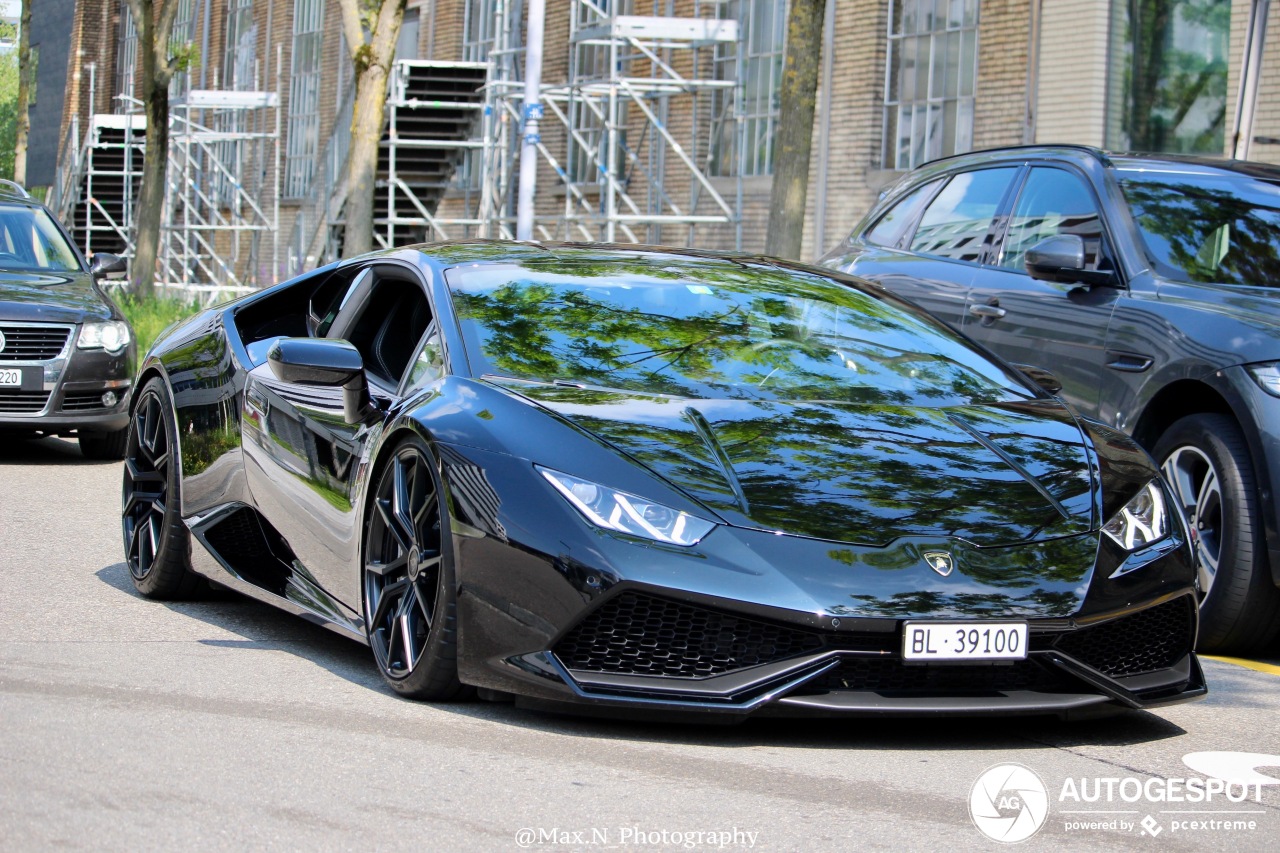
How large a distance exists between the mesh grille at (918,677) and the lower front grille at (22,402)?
8755 millimetres

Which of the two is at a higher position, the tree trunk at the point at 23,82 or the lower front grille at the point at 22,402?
the tree trunk at the point at 23,82

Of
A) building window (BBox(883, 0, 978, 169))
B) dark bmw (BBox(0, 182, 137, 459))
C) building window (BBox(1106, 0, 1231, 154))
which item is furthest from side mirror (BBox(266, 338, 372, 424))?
building window (BBox(883, 0, 978, 169))

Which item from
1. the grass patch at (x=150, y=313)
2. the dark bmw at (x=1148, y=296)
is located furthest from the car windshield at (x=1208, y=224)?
the grass patch at (x=150, y=313)

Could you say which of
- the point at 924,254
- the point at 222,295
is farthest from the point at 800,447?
the point at 222,295

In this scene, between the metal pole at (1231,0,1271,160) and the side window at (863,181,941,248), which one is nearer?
the side window at (863,181,941,248)

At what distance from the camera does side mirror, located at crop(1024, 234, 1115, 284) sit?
7418 millimetres

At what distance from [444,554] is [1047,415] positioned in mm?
1943

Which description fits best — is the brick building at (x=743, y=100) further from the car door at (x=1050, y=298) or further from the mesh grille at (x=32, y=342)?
the mesh grille at (x=32, y=342)

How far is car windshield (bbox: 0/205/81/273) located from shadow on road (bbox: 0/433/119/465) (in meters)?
1.27

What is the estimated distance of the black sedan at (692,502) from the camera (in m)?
4.51

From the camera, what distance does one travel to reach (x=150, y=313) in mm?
20266

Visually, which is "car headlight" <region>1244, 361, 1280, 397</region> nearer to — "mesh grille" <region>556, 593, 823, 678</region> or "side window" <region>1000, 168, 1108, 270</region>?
"side window" <region>1000, 168, 1108, 270</region>

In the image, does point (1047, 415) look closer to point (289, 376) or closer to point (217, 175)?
point (289, 376)

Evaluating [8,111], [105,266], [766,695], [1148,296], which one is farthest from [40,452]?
[8,111]
